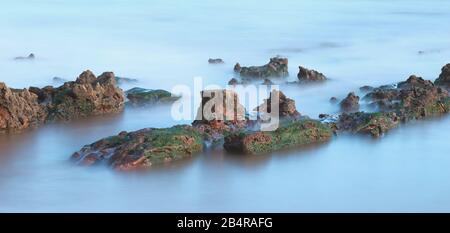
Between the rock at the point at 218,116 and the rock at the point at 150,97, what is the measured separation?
4.88 feet

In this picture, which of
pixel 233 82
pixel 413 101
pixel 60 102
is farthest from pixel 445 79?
pixel 60 102

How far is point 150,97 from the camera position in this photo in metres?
8.70

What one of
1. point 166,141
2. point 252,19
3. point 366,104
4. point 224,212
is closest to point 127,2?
point 252,19

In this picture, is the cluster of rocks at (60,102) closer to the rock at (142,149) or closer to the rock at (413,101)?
the rock at (142,149)

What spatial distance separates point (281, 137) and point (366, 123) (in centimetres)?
97

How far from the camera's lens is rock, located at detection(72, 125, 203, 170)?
247 inches

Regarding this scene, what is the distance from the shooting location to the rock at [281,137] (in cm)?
665

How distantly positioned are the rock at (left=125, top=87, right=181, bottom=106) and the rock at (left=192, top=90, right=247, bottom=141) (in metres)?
1.49

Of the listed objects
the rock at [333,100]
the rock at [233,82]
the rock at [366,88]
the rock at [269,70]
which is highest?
the rock at [269,70]

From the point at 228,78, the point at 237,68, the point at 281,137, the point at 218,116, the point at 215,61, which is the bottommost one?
the point at 281,137

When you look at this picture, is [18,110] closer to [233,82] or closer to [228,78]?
[233,82]

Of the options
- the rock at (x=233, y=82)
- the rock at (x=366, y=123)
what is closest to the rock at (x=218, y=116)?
the rock at (x=366, y=123)

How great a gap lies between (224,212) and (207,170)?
34.5 inches
